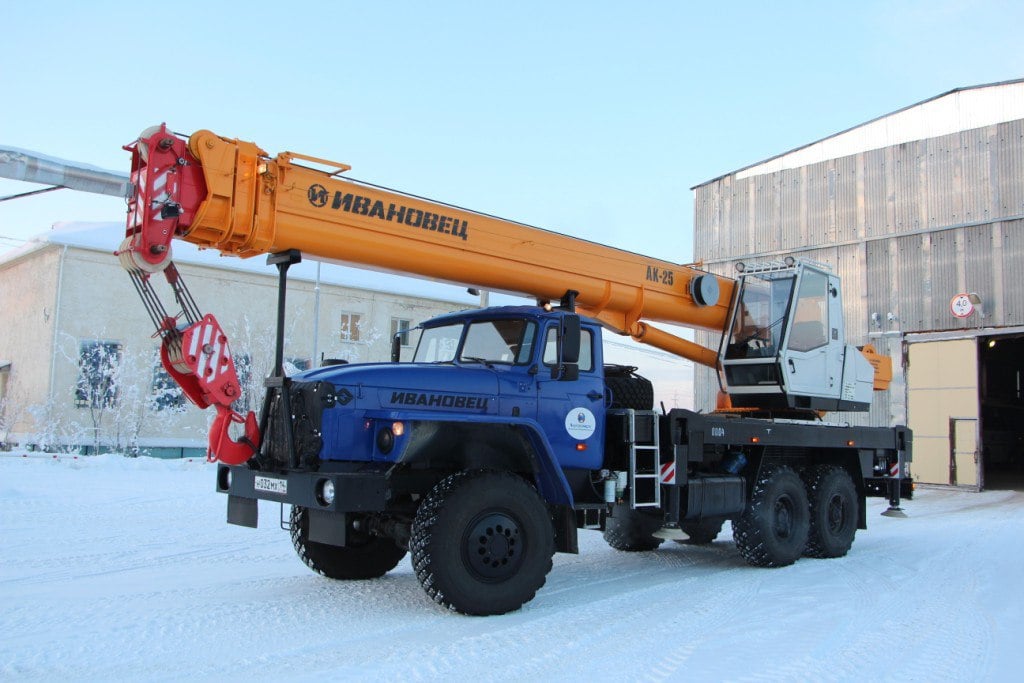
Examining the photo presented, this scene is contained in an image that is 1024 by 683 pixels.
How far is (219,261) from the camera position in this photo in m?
31.9

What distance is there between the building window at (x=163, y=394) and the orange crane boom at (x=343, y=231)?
977 inches

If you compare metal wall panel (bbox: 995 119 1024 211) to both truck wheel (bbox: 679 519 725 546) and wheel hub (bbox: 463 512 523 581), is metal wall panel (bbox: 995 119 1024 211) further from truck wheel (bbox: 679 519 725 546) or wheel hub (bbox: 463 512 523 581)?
wheel hub (bbox: 463 512 523 581)

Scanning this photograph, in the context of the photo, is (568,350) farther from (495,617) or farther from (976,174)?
(976,174)

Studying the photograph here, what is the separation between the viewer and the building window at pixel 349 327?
3484 cm

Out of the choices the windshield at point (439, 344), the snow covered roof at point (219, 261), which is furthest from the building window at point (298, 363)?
the windshield at point (439, 344)

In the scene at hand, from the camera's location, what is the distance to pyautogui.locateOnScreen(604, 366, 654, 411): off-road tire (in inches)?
358

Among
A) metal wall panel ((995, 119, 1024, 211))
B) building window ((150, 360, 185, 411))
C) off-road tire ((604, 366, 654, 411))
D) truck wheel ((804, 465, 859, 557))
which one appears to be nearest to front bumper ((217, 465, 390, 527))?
off-road tire ((604, 366, 654, 411))

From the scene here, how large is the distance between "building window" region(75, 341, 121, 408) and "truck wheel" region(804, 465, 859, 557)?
997 inches

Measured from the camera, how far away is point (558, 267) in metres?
8.98

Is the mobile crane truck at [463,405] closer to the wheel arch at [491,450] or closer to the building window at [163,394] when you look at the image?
the wheel arch at [491,450]

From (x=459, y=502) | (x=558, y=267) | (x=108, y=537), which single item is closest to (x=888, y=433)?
(x=558, y=267)

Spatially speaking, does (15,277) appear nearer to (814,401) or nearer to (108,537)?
(108,537)

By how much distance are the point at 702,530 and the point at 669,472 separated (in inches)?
96.0

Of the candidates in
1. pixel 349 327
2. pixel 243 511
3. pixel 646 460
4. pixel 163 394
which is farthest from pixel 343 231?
pixel 349 327
